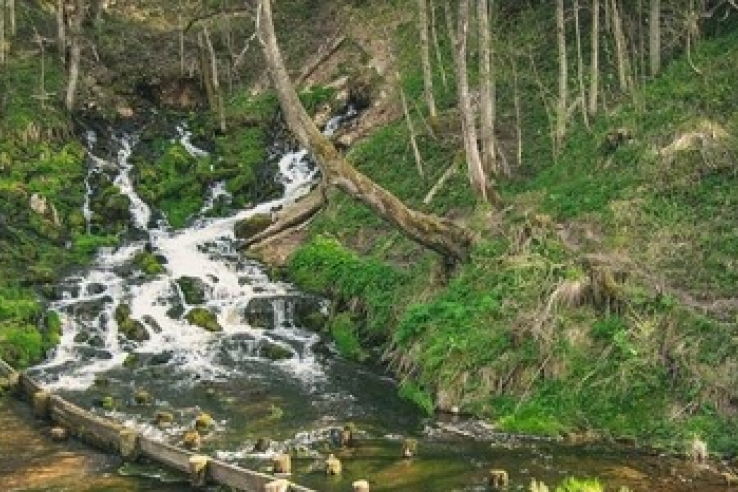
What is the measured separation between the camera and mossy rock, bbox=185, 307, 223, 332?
73.9 ft

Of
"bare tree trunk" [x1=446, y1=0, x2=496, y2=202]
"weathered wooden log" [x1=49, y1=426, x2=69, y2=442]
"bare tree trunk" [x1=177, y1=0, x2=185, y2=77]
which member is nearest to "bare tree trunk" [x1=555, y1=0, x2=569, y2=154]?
"bare tree trunk" [x1=446, y1=0, x2=496, y2=202]

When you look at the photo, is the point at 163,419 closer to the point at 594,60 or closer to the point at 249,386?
the point at 249,386

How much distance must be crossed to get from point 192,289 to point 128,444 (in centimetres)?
1059

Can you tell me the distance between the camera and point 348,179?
18.3 meters

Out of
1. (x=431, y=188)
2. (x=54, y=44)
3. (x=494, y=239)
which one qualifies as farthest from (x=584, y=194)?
(x=54, y=44)

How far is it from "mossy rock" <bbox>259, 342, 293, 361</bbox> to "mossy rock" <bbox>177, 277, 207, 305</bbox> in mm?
3682

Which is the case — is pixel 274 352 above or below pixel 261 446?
above

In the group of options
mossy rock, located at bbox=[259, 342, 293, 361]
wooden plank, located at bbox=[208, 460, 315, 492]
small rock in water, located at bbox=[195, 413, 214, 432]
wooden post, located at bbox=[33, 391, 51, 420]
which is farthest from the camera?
mossy rock, located at bbox=[259, 342, 293, 361]

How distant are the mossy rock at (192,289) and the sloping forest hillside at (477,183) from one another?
1855mm

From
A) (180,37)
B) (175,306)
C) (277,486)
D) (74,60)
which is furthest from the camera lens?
(180,37)

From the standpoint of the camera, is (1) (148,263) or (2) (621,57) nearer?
(2) (621,57)

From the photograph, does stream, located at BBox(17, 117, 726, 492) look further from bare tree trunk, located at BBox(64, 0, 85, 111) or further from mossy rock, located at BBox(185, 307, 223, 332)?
bare tree trunk, located at BBox(64, 0, 85, 111)

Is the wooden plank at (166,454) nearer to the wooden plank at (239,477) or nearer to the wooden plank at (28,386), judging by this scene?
the wooden plank at (239,477)

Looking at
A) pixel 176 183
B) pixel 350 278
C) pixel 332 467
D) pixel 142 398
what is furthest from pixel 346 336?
pixel 176 183
